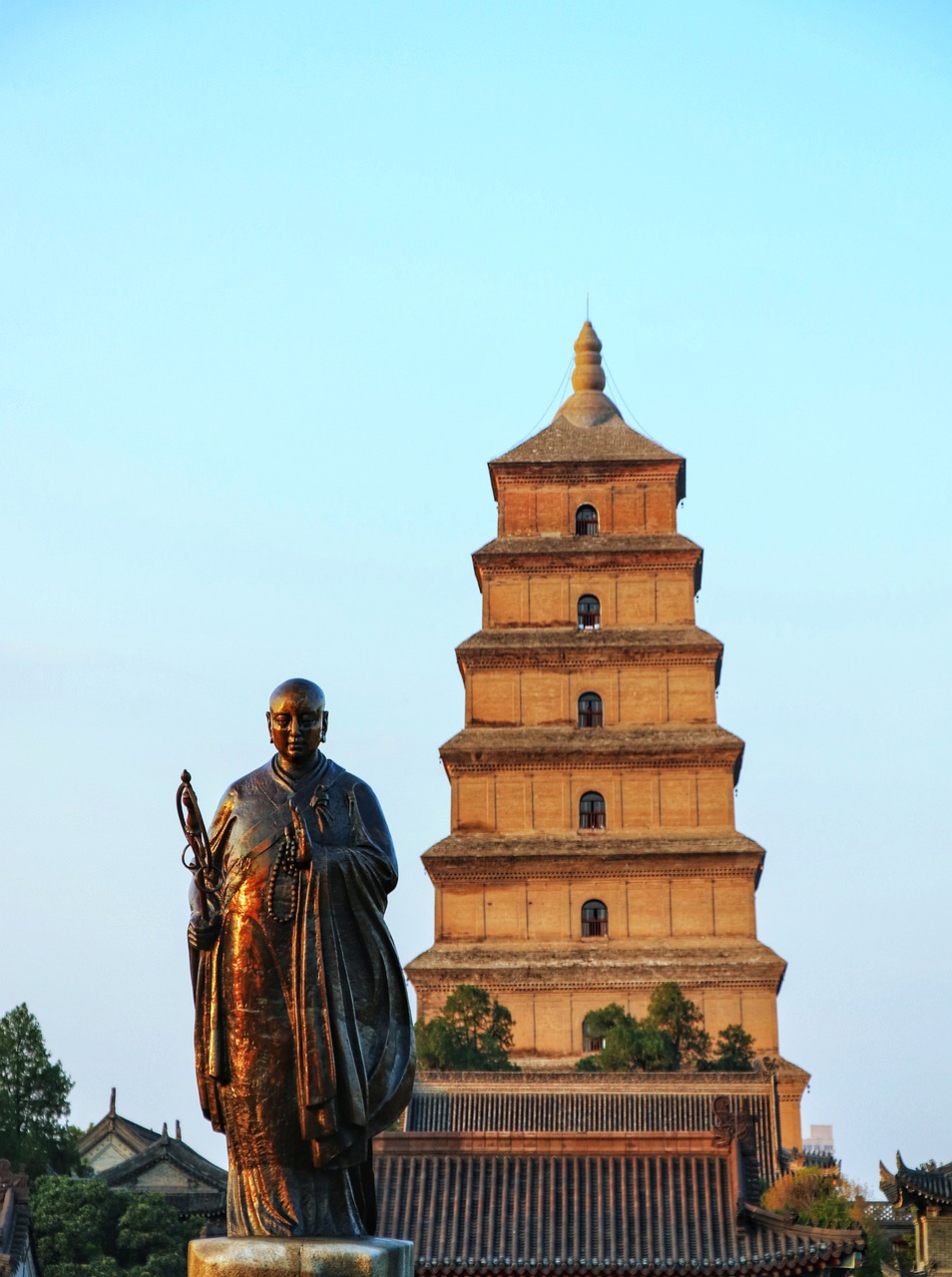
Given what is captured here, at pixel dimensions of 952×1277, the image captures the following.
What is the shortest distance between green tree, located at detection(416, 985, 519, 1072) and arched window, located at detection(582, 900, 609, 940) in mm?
4767

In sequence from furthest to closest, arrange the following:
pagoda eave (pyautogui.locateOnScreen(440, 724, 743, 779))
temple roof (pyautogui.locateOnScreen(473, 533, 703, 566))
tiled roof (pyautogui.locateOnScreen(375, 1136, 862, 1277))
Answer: temple roof (pyautogui.locateOnScreen(473, 533, 703, 566)) < pagoda eave (pyautogui.locateOnScreen(440, 724, 743, 779)) < tiled roof (pyautogui.locateOnScreen(375, 1136, 862, 1277))

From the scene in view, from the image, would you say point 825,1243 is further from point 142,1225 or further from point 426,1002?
point 426,1002

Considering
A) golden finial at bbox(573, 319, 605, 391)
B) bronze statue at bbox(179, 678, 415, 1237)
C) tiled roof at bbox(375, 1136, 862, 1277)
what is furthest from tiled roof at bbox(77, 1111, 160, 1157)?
bronze statue at bbox(179, 678, 415, 1237)

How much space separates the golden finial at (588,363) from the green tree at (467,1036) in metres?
18.6

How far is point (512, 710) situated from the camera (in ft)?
179

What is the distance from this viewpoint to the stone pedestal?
7.48 metres

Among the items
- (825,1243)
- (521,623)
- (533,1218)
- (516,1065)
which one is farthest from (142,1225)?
(521,623)

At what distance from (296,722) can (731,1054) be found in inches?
1566

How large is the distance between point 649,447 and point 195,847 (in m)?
49.6

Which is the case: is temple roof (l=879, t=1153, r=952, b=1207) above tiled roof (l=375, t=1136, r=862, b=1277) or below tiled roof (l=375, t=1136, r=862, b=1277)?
above

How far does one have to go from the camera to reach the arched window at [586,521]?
5672 centimetres

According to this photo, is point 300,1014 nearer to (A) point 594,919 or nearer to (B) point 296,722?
(B) point 296,722

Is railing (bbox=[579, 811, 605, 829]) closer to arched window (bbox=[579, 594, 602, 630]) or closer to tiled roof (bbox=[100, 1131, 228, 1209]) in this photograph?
arched window (bbox=[579, 594, 602, 630])

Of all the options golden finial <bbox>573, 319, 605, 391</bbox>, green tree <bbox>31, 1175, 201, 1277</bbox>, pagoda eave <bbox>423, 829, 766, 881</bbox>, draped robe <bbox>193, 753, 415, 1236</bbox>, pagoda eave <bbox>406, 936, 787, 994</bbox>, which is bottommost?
draped robe <bbox>193, 753, 415, 1236</bbox>
